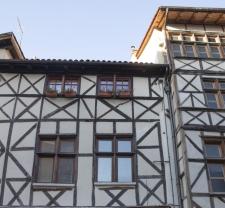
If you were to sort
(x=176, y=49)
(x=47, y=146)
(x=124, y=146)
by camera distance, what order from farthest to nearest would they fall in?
(x=176, y=49), (x=124, y=146), (x=47, y=146)

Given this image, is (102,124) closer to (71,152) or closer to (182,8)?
(71,152)

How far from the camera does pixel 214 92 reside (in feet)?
45.9

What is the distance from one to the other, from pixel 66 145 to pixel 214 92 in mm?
5799

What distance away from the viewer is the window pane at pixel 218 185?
38.4ft

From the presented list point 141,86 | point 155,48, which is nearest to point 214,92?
point 141,86

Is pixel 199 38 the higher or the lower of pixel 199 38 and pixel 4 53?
the higher

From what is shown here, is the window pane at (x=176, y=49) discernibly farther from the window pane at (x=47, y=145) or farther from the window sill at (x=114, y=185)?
the window pane at (x=47, y=145)

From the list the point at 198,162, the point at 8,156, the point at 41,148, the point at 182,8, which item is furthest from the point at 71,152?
the point at 182,8

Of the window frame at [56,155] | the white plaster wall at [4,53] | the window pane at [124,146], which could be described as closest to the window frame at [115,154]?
the window pane at [124,146]

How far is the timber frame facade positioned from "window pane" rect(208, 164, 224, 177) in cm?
126

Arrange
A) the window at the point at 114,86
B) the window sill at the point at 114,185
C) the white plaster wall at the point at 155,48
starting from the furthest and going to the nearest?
the white plaster wall at the point at 155,48, the window at the point at 114,86, the window sill at the point at 114,185

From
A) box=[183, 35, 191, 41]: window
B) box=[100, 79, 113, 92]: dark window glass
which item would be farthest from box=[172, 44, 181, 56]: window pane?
box=[100, 79, 113, 92]: dark window glass

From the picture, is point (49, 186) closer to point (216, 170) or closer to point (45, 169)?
point (45, 169)

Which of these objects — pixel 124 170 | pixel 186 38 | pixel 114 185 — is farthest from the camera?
pixel 186 38
